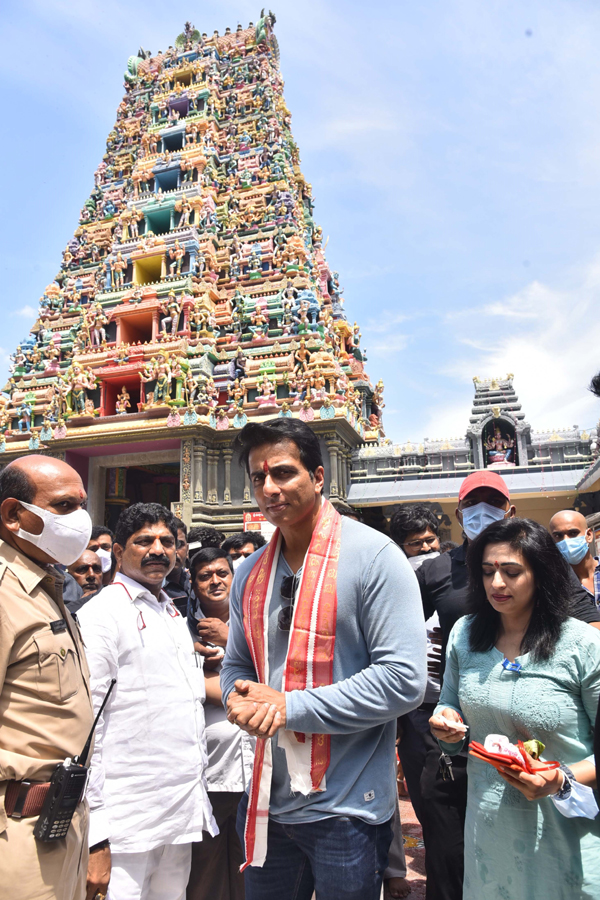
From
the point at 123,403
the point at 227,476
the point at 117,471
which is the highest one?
the point at 123,403

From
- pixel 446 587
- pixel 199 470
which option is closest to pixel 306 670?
pixel 446 587

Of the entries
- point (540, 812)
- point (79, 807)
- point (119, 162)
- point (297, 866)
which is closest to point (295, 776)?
point (297, 866)

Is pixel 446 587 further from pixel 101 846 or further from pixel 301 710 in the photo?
pixel 101 846

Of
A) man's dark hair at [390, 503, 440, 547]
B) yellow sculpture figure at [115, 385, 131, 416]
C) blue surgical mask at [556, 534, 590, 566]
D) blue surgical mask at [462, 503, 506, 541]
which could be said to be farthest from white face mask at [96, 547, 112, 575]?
yellow sculpture figure at [115, 385, 131, 416]

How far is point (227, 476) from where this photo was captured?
1498 centimetres

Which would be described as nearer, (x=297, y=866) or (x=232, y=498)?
(x=297, y=866)

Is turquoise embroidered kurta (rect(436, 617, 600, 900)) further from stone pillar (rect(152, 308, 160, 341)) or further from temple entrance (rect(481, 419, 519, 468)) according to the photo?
stone pillar (rect(152, 308, 160, 341))

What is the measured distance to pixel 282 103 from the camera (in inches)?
847

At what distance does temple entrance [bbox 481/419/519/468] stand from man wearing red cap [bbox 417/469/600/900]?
38.8 ft

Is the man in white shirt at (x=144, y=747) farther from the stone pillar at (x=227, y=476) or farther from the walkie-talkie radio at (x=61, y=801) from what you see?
the stone pillar at (x=227, y=476)

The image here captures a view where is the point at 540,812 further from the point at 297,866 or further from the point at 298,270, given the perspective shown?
the point at 298,270

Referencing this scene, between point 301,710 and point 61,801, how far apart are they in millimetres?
793

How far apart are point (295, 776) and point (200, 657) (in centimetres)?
162

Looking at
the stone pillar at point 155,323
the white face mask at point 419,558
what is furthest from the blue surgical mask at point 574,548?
the stone pillar at point 155,323
